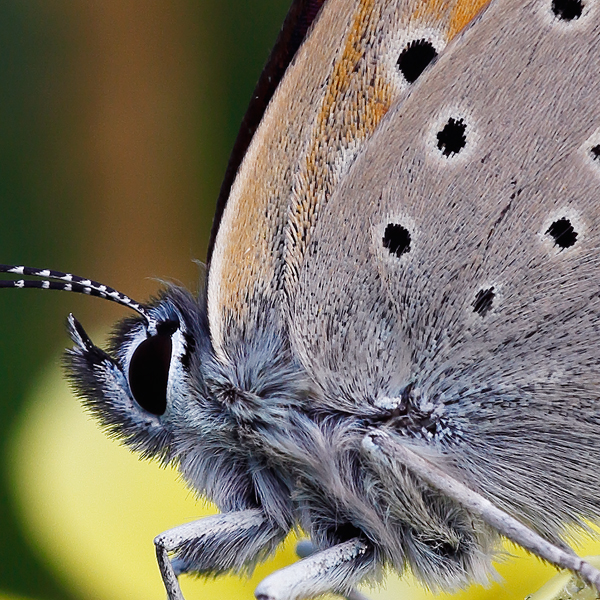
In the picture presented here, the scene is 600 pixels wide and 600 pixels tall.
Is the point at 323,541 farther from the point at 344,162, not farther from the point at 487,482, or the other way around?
the point at 344,162

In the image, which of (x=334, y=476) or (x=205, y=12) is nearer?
(x=334, y=476)

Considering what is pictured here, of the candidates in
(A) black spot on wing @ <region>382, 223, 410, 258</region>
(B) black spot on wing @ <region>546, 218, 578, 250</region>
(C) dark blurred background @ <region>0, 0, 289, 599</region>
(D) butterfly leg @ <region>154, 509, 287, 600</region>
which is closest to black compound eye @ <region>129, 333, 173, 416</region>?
(D) butterfly leg @ <region>154, 509, 287, 600</region>

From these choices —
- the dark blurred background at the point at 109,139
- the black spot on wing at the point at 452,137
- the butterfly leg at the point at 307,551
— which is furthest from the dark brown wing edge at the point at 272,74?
the dark blurred background at the point at 109,139

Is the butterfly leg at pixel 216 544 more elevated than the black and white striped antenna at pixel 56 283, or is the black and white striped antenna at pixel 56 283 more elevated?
the black and white striped antenna at pixel 56 283

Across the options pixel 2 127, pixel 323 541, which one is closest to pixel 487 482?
pixel 323 541

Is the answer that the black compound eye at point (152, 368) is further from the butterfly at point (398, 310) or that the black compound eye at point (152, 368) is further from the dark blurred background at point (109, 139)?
the dark blurred background at point (109, 139)

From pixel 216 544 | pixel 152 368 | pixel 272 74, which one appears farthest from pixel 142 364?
pixel 272 74
